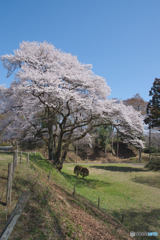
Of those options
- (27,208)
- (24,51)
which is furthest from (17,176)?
(24,51)

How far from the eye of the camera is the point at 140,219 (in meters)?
11.7

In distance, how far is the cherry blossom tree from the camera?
578 inches

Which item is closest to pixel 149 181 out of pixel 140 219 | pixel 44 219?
pixel 140 219

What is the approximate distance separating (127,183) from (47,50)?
17.7 m

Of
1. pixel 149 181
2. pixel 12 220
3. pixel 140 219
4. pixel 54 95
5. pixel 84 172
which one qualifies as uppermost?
pixel 54 95

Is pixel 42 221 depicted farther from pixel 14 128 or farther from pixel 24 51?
pixel 24 51

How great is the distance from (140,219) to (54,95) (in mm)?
10747

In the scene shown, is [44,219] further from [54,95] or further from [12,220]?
[54,95]

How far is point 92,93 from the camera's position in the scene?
16.9 meters

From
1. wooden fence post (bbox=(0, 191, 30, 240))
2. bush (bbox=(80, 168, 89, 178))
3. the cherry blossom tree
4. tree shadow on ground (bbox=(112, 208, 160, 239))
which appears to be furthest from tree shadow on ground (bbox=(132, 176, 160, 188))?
wooden fence post (bbox=(0, 191, 30, 240))

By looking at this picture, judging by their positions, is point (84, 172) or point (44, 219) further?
point (84, 172)

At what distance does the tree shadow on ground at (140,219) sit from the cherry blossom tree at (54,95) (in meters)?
7.85

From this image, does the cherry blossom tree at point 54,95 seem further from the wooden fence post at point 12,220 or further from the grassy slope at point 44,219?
the wooden fence post at point 12,220

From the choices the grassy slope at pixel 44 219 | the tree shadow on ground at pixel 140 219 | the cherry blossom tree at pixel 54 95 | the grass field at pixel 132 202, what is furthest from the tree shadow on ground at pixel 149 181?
the grassy slope at pixel 44 219
